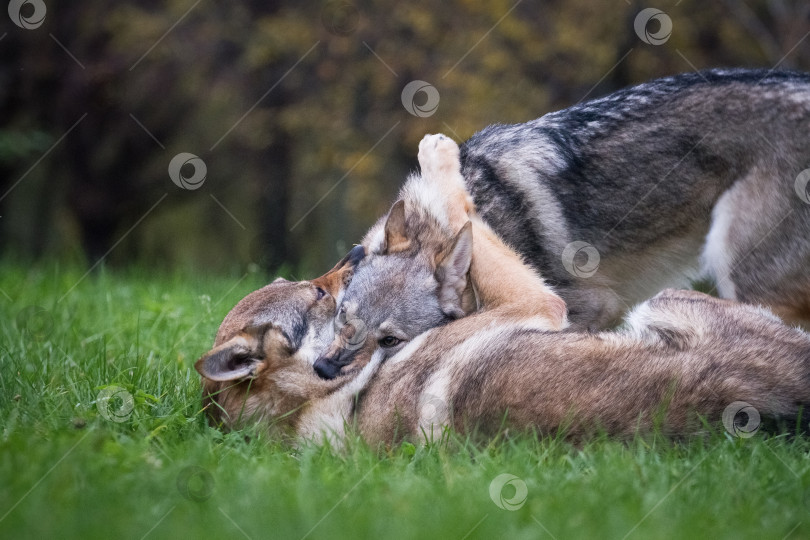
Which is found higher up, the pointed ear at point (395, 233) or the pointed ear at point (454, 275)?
the pointed ear at point (395, 233)

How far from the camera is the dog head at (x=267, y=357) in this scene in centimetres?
385

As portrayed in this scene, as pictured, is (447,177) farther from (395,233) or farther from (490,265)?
(490,265)

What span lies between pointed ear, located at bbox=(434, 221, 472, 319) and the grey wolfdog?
0.40 m

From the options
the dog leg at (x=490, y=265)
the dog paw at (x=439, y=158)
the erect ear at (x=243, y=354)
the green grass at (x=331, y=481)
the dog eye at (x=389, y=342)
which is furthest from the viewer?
the dog paw at (x=439, y=158)

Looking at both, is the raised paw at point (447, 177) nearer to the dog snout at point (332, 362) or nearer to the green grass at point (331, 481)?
the dog snout at point (332, 362)

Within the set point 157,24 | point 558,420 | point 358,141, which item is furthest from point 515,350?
point 157,24

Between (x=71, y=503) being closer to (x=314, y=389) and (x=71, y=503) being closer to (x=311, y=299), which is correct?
(x=314, y=389)

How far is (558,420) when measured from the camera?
3.25 metres

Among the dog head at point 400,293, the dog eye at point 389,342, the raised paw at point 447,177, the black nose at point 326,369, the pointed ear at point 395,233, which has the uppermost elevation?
the raised paw at point 447,177

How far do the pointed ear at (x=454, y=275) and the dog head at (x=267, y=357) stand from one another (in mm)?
625

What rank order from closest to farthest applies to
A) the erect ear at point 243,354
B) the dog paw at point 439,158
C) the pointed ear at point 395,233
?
the erect ear at point 243,354, the pointed ear at point 395,233, the dog paw at point 439,158

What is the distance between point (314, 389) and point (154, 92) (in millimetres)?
8087

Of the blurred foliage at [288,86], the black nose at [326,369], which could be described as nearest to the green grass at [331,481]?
the black nose at [326,369]

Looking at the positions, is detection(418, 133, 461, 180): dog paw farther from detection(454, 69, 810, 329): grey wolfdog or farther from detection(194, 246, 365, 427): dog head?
detection(194, 246, 365, 427): dog head
